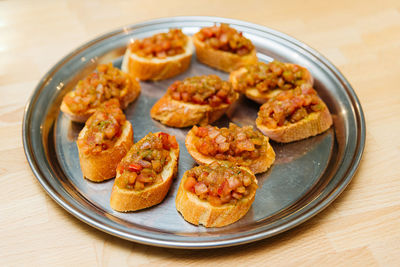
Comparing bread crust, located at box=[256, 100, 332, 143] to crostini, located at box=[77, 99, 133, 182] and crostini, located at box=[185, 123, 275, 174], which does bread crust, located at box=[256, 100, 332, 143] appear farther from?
crostini, located at box=[77, 99, 133, 182]

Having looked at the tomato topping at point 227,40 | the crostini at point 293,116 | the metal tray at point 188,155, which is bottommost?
the metal tray at point 188,155

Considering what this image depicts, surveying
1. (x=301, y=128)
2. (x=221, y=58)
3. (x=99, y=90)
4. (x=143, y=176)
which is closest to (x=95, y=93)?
(x=99, y=90)

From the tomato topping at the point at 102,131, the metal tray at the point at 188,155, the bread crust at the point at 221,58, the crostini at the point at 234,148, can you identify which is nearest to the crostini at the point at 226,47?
the bread crust at the point at 221,58

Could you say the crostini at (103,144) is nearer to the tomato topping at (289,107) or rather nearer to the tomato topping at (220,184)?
the tomato topping at (220,184)

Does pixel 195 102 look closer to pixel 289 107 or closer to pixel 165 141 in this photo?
pixel 165 141

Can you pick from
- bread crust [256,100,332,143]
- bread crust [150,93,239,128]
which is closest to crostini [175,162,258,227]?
bread crust [256,100,332,143]

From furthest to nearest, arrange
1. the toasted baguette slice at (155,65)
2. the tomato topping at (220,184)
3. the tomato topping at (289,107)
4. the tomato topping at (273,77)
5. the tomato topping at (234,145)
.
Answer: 1. the toasted baguette slice at (155,65)
2. the tomato topping at (273,77)
3. the tomato topping at (289,107)
4. the tomato topping at (234,145)
5. the tomato topping at (220,184)
